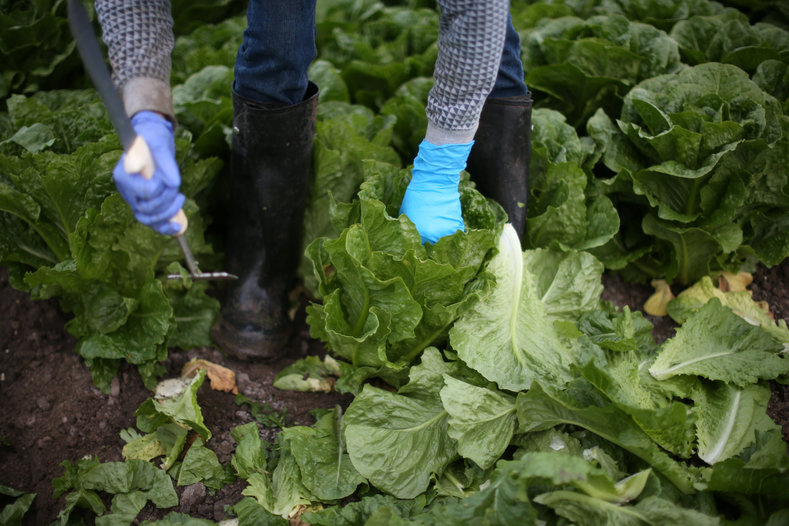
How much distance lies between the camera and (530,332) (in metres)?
2.37

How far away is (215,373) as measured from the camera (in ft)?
8.83

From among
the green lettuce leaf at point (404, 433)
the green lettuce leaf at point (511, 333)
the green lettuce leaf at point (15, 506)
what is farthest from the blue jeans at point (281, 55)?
the green lettuce leaf at point (15, 506)

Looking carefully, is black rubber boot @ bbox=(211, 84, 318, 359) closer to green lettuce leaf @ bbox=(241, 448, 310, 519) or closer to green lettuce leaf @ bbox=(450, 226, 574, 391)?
green lettuce leaf @ bbox=(241, 448, 310, 519)

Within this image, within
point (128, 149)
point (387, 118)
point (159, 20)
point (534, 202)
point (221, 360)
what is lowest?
point (221, 360)

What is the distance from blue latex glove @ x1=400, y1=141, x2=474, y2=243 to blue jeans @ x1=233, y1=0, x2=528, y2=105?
0.51 meters

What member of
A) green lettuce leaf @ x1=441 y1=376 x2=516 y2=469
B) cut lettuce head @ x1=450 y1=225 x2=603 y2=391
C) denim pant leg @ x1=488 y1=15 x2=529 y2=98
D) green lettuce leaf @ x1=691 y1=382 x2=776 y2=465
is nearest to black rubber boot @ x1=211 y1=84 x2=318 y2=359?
denim pant leg @ x1=488 y1=15 x2=529 y2=98

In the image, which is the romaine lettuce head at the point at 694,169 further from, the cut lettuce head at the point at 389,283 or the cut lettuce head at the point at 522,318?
the cut lettuce head at the point at 389,283

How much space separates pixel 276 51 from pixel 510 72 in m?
0.96

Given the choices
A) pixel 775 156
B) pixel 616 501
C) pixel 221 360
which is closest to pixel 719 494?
pixel 616 501

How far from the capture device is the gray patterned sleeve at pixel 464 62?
6.07 ft

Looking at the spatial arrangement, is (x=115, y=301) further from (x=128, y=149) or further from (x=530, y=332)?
(x=530, y=332)

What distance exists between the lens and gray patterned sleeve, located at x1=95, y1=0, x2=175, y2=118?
1.87 meters

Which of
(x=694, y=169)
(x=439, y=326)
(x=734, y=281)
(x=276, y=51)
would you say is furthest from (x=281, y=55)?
(x=734, y=281)

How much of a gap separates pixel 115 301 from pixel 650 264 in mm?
2524
